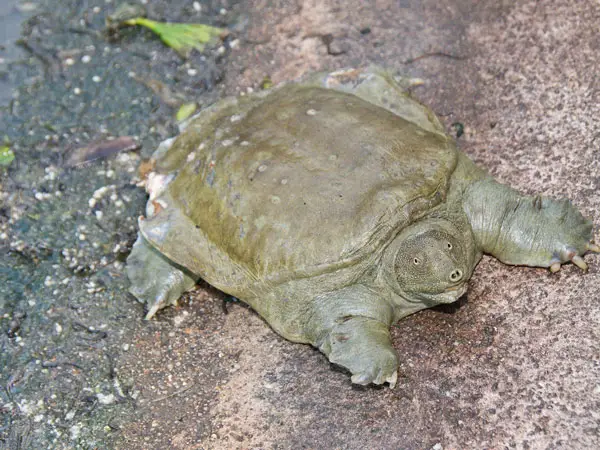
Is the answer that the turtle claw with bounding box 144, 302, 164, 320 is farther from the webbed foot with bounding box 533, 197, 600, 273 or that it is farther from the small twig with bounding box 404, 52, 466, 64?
the small twig with bounding box 404, 52, 466, 64

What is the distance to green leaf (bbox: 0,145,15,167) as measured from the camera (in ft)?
15.8

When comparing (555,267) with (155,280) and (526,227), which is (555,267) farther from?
(155,280)

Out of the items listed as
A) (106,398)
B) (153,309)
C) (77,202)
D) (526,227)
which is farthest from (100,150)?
(526,227)

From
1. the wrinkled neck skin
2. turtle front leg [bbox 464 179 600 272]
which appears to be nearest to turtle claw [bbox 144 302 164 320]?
the wrinkled neck skin

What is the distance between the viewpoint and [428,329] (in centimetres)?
341

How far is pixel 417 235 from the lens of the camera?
3277 millimetres

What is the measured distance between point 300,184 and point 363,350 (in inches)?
33.4

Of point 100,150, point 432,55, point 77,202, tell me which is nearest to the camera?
point 77,202

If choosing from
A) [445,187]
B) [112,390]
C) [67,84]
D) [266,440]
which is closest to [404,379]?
[266,440]

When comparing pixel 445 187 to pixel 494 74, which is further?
pixel 494 74

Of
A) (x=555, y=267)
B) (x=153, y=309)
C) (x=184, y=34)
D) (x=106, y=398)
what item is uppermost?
(x=555, y=267)

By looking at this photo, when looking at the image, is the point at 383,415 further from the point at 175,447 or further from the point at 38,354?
the point at 38,354

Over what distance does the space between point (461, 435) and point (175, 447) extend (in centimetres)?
130

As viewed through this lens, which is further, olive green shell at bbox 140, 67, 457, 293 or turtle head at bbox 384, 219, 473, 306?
olive green shell at bbox 140, 67, 457, 293
